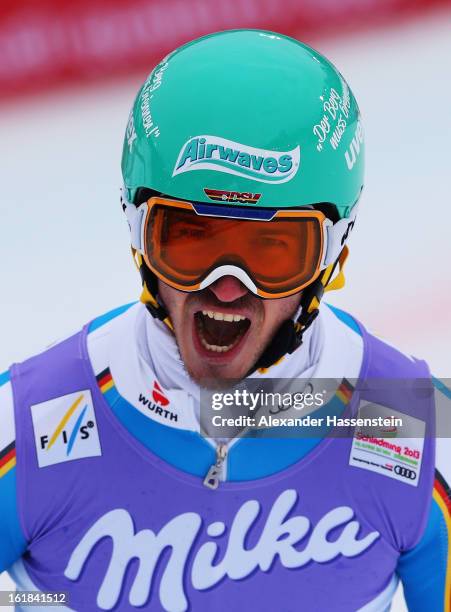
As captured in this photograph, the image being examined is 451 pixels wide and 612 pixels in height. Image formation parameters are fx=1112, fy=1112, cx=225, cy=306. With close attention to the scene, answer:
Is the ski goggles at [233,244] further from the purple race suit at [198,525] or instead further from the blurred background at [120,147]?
the blurred background at [120,147]

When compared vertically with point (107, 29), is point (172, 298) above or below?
below

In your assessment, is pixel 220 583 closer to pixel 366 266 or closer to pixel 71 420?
pixel 71 420

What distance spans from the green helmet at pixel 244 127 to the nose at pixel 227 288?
188mm

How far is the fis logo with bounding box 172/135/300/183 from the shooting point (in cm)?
247

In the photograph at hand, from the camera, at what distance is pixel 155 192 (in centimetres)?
260

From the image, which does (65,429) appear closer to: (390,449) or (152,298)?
(152,298)

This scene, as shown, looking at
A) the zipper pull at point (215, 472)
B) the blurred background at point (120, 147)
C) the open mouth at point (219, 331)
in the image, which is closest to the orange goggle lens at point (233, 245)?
the open mouth at point (219, 331)

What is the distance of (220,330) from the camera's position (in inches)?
105

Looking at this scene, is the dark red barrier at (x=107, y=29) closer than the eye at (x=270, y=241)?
No

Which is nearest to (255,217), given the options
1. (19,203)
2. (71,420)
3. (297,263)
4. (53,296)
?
(297,263)

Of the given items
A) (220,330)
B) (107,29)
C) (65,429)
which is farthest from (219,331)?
(107,29)

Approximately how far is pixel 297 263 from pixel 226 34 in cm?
57

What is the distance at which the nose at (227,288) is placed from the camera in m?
2.56

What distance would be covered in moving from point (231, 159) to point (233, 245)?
197mm
